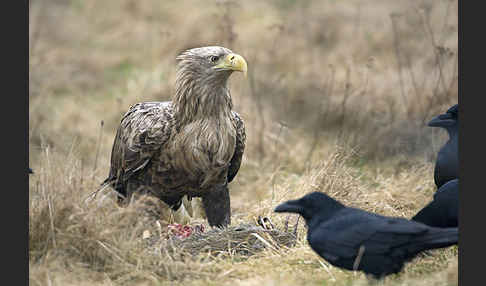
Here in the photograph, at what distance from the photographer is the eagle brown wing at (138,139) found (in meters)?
6.10

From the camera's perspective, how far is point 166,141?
6.11m

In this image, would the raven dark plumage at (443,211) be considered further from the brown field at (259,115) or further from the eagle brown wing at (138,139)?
the eagle brown wing at (138,139)

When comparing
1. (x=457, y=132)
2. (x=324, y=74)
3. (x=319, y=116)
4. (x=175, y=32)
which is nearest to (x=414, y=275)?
(x=457, y=132)

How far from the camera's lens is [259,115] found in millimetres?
10359

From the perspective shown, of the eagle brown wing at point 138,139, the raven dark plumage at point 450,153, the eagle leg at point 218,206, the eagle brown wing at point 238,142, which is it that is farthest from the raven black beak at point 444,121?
the eagle brown wing at point 138,139

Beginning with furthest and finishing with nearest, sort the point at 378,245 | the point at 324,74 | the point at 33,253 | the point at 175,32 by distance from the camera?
the point at 175,32, the point at 324,74, the point at 33,253, the point at 378,245

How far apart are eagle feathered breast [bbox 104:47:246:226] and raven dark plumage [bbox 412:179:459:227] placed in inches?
67.0

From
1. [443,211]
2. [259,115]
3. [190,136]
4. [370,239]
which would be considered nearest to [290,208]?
[370,239]

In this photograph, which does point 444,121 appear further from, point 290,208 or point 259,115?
point 259,115

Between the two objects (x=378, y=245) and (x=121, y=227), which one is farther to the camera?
(x=121, y=227)

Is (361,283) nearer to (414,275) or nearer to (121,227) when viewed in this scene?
(414,275)

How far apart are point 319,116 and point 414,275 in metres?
5.25

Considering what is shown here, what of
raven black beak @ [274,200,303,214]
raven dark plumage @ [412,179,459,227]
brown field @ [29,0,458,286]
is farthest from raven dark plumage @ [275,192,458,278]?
raven dark plumage @ [412,179,459,227]

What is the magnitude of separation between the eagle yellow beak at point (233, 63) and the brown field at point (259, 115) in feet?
4.39
